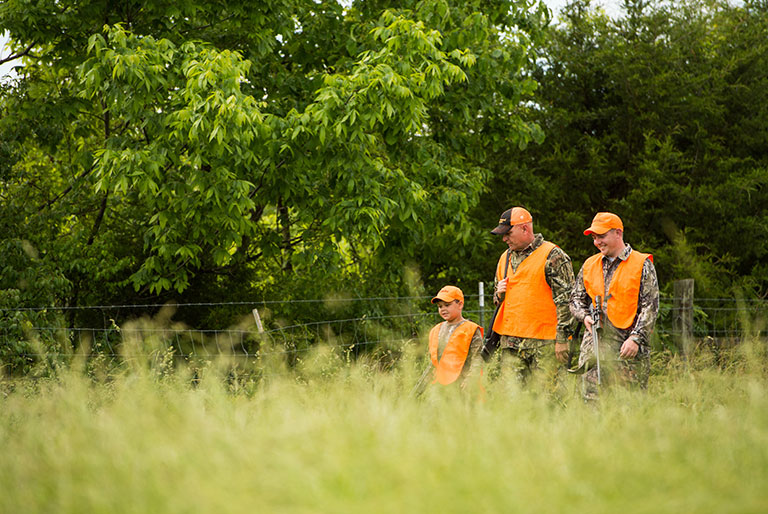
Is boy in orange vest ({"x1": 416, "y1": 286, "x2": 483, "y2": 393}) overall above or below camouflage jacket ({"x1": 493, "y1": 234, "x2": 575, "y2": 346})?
below

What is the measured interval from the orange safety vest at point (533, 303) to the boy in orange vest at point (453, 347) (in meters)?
0.31

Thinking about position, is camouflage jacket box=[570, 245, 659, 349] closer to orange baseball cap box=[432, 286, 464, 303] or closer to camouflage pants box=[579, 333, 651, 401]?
camouflage pants box=[579, 333, 651, 401]

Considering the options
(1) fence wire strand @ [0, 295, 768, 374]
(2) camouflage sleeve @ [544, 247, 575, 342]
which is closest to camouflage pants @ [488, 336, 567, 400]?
(2) camouflage sleeve @ [544, 247, 575, 342]

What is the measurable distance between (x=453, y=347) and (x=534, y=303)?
659 millimetres

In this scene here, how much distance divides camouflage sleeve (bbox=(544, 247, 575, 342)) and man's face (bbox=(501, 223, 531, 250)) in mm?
196

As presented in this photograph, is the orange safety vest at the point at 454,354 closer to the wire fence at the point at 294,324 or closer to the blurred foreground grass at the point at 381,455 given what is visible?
the blurred foreground grass at the point at 381,455

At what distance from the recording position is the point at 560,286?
5156mm

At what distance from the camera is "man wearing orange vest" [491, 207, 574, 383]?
5.16 m

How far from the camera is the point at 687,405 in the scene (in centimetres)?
451

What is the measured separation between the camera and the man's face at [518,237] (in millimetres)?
5191

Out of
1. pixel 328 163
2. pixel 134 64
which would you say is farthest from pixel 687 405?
pixel 134 64

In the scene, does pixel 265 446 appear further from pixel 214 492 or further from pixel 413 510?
pixel 413 510

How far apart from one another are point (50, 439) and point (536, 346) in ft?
10.1

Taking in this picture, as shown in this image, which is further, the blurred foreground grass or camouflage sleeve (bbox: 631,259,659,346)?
camouflage sleeve (bbox: 631,259,659,346)
